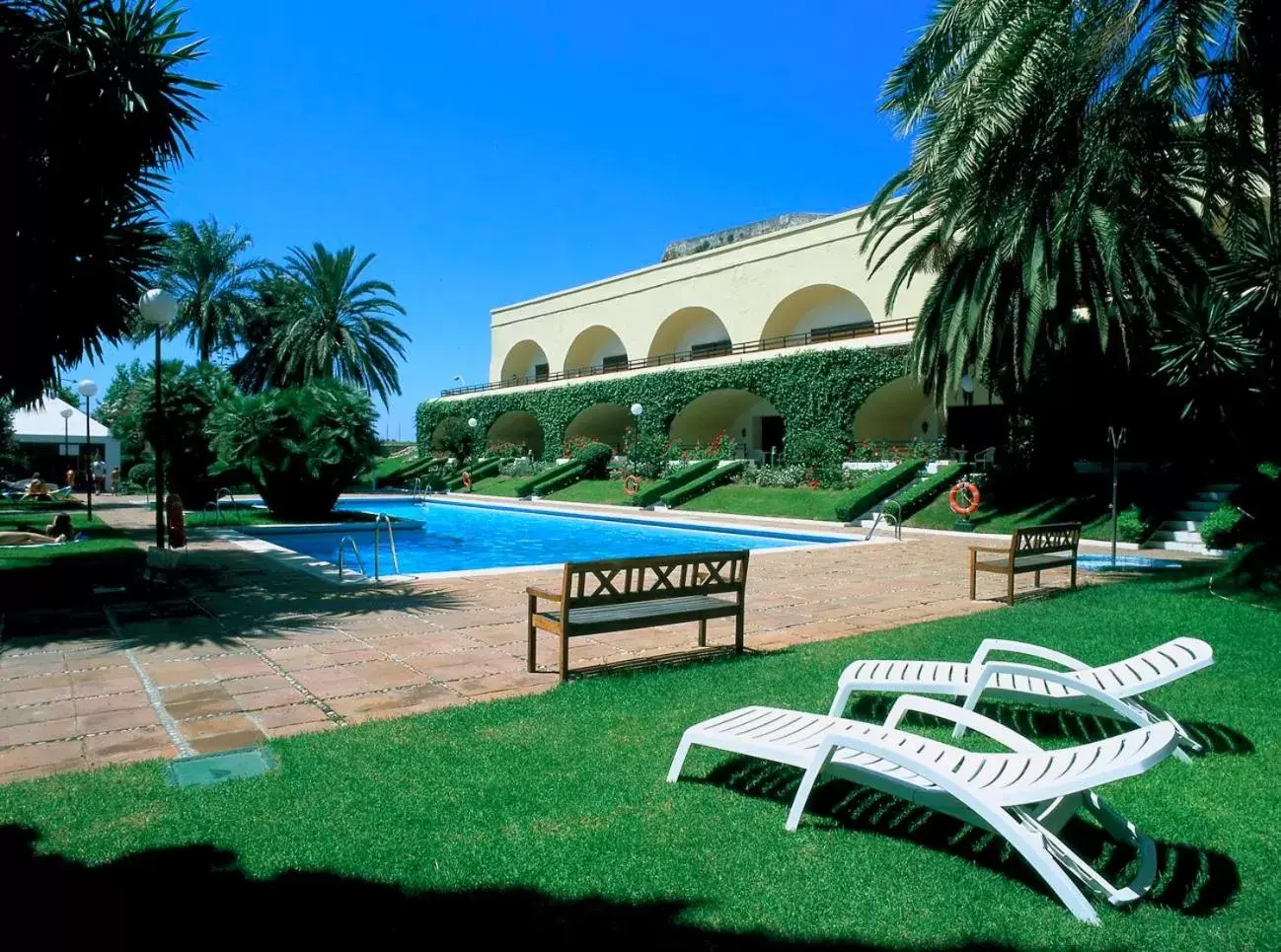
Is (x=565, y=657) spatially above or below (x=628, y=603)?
below

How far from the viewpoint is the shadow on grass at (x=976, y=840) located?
9.04 ft

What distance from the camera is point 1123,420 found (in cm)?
1705

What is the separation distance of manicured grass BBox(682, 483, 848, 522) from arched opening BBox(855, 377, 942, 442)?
→ 5065 millimetres

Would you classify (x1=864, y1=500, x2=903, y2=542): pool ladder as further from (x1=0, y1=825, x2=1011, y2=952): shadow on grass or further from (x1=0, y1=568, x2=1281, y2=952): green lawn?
(x1=0, y1=825, x2=1011, y2=952): shadow on grass

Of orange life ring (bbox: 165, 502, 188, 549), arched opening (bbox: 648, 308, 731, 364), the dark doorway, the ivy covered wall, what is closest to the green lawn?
orange life ring (bbox: 165, 502, 188, 549)

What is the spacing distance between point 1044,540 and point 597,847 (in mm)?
7398

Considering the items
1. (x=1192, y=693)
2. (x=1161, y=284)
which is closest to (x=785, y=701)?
(x=1192, y=693)

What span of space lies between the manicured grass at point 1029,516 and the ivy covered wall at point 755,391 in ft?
18.0

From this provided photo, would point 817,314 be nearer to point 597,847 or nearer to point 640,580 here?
point 640,580

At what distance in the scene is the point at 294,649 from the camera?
629 cm

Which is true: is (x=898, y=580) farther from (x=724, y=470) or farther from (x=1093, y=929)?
(x=724, y=470)

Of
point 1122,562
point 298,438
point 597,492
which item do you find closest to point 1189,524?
point 1122,562

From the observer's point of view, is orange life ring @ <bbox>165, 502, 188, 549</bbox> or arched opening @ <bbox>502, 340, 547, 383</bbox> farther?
arched opening @ <bbox>502, 340, 547, 383</bbox>

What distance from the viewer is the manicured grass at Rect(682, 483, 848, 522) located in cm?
2034
